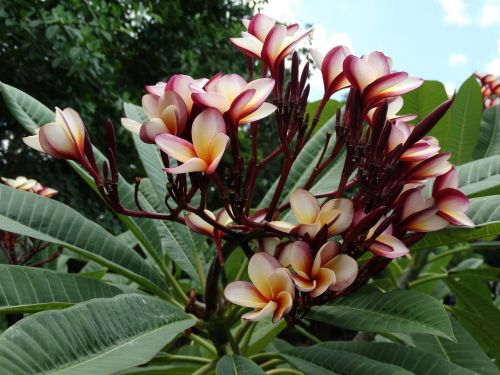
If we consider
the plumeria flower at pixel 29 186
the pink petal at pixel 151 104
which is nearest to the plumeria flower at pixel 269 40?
the pink petal at pixel 151 104

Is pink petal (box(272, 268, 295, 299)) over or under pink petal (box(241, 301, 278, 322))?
over

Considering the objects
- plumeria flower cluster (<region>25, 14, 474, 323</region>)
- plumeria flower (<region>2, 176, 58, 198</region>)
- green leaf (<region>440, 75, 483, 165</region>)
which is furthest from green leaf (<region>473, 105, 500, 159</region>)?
plumeria flower (<region>2, 176, 58, 198</region>)

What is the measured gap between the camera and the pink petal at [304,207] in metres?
0.58

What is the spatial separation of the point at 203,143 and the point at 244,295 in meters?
0.16

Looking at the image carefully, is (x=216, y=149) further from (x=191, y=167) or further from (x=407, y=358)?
(x=407, y=358)

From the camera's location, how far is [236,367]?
667 millimetres

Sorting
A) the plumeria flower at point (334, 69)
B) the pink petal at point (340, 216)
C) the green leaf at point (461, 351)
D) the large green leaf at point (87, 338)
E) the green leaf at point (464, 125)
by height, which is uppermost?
the green leaf at point (464, 125)

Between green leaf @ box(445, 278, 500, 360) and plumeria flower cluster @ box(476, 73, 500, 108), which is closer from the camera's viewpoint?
green leaf @ box(445, 278, 500, 360)

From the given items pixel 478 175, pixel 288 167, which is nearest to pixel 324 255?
pixel 288 167

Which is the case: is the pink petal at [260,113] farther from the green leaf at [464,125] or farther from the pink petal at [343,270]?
the green leaf at [464,125]

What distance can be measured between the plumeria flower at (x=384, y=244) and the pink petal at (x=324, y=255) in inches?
1.6

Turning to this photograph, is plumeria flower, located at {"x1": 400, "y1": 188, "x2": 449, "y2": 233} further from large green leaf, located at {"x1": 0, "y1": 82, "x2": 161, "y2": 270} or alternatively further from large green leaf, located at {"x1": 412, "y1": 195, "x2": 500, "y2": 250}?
large green leaf, located at {"x1": 0, "y1": 82, "x2": 161, "y2": 270}

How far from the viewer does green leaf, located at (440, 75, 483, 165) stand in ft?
3.39

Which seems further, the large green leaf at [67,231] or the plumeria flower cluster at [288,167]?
the large green leaf at [67,231]
